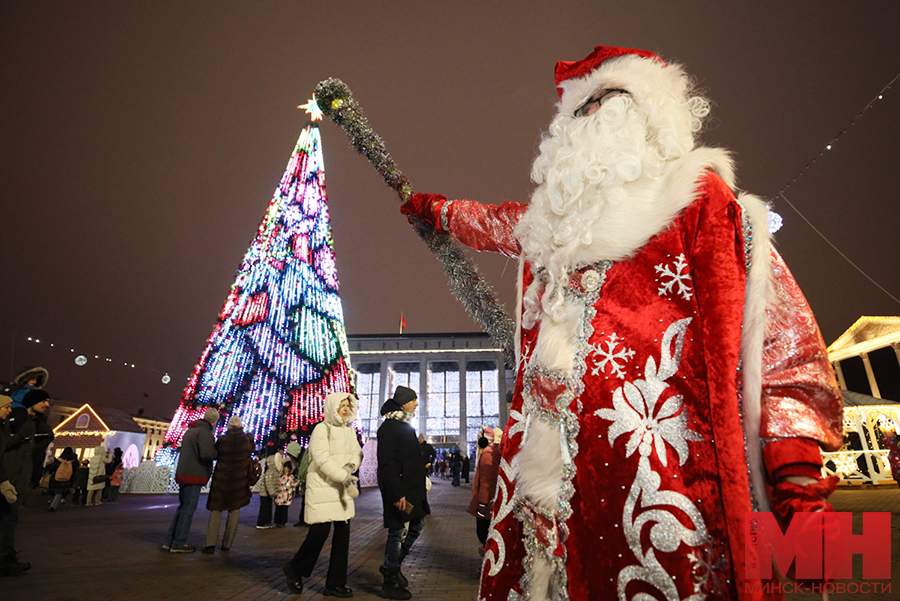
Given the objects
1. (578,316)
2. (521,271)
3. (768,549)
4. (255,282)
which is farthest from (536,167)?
(255,282)

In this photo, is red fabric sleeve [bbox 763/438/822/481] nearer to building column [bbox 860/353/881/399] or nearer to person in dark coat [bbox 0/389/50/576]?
person in dark coat [bbox 0/389/50/576]

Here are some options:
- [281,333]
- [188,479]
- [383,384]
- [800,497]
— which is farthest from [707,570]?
[383,384]

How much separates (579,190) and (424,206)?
869mm

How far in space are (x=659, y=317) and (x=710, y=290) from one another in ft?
0.50

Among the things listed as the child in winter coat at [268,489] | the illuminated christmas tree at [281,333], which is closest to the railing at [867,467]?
the illuminated christmas tree at [281,333]

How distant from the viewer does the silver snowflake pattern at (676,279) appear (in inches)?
54.6

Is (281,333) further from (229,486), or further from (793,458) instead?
(793,458)

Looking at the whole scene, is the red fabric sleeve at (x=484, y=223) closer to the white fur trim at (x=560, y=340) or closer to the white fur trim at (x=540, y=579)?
the white fur trim at (x=560, y=340)

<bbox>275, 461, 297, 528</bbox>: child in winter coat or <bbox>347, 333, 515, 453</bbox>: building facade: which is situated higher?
<bbox>347, 333, 515, 453</bbox>: building facade

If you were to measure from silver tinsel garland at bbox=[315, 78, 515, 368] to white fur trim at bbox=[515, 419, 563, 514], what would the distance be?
1.25 metres

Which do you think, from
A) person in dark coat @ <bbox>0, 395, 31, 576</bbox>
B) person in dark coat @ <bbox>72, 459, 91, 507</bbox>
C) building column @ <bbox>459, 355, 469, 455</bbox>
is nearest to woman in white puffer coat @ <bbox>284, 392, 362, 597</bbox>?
person in dark coat @ <bbox>0, 395, 31, 576</bbox>

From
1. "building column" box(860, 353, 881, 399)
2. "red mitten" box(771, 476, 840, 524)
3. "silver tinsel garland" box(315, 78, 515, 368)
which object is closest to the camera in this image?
"red mitten" box(771, 476, 840, 524)

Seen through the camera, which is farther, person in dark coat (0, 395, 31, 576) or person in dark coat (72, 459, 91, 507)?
person in dark coat (72, 459, 91, 507)

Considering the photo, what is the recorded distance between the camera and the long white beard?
1547 mm
